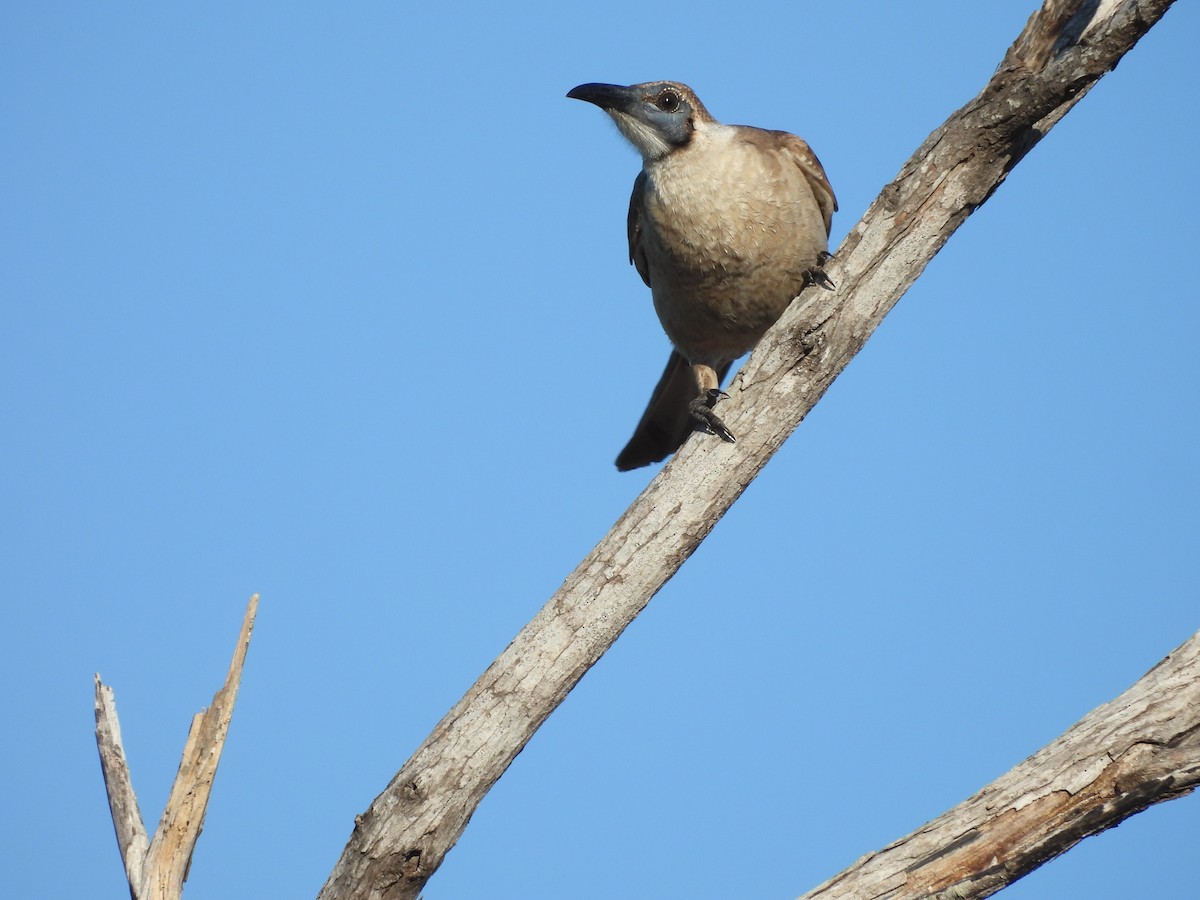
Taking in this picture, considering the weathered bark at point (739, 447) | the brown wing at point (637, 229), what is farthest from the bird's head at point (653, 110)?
the weathered bark at point (739, 447)

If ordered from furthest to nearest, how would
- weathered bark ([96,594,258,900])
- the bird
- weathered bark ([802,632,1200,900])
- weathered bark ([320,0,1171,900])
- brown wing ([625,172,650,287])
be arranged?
1. brown wing ([625,172,650,287])
2. the bird
3. weathered bark ([96,594,258,900])
4. weathered bark ([320,0,1171,900])
5. weathered bark ([802,632,1200,900])

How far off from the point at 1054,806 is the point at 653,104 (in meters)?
3.91

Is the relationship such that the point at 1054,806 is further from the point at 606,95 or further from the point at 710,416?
the point at 606,95

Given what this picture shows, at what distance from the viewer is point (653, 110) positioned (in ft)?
19.7

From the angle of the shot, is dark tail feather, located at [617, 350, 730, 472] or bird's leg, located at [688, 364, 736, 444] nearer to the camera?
bird's leg, located at [688, 364, 736, 444]

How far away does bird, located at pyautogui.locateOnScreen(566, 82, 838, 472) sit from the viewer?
18.6 feet

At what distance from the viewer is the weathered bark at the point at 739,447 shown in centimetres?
400

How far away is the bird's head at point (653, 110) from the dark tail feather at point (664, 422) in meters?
1.27

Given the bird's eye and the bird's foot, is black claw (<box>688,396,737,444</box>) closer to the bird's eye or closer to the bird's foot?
the bird's foot

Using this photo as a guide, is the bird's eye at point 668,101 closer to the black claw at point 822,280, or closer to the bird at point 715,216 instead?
the bird at point 715,216

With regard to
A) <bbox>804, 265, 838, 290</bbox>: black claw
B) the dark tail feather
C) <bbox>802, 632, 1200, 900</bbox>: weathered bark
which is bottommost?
<bbox>802, 632, 1200, 900</bbox>: weathered bark

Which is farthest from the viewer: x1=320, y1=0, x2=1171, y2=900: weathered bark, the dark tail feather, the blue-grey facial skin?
the dark tail feather

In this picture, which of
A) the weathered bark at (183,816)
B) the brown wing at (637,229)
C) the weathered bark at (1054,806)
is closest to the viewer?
the weathered bark at (1054,806)

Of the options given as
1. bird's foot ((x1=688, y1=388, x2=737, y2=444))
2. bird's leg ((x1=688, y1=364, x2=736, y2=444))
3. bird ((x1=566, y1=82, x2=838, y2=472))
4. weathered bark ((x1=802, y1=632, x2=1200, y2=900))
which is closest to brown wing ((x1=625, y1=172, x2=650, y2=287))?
bird ((x1=566, y1=82, x2=838, y2=472))
